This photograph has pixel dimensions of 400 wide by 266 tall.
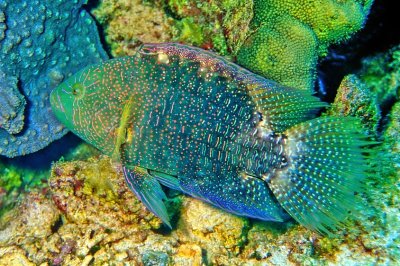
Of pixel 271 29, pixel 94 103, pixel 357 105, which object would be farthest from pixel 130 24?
pixel 357 105

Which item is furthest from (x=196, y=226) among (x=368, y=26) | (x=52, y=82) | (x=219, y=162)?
(x=368, y=26)

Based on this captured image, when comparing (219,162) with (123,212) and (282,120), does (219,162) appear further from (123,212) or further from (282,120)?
(123,212)

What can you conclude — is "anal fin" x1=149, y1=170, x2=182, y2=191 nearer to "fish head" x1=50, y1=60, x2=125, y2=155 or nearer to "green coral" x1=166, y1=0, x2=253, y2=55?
"fish head" x1=50, y1=60, x2=125, y2=155

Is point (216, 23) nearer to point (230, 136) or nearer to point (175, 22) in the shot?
point (175, 22)

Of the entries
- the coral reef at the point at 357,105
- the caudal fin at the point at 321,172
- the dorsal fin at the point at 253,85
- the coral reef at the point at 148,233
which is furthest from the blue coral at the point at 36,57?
the coral reef at the point at 357,105

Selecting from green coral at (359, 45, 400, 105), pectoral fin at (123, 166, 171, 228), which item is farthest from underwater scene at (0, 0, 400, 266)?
green coral at (359, 45, 400, 105)

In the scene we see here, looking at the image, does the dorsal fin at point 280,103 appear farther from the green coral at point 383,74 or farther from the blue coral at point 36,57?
the green coral at point 383,74
